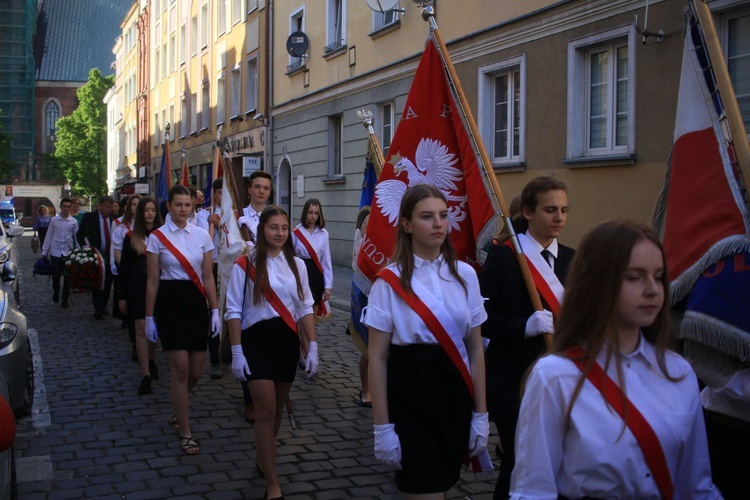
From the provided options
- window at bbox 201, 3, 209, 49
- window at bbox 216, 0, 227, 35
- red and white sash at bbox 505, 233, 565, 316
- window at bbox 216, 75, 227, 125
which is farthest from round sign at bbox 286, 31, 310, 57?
red and white sash at bbox 505, 233, 565, 316

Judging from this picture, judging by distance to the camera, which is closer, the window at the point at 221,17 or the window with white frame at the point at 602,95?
the window with white frame at the point at 602,95

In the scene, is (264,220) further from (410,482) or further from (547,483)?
(547,483)

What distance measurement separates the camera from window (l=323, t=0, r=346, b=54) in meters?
23.4

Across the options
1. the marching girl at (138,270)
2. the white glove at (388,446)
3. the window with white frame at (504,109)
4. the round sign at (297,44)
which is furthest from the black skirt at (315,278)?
the round sign at (297,44)

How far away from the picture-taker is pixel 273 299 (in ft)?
17.6

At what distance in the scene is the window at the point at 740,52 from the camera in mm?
10680

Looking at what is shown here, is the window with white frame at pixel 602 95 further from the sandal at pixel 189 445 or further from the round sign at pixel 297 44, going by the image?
the round sign at pixel 297 44

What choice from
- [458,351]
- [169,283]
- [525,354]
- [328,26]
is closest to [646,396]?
[458,351]

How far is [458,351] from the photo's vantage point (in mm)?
3727

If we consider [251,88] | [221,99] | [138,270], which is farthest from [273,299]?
[221,99]

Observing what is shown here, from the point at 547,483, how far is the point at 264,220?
3582 mm

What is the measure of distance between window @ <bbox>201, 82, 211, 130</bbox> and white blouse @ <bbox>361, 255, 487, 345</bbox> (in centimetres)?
3453

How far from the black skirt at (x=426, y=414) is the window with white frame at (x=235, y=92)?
29.6m

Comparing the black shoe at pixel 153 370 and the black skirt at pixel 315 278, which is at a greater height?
the black skirt at pixel 315 278
